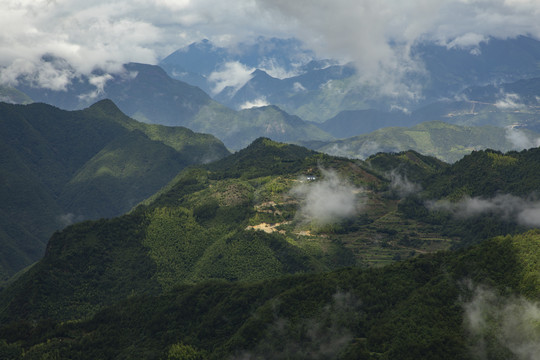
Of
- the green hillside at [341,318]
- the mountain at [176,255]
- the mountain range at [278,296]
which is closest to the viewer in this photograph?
the green hillside at [341,318]

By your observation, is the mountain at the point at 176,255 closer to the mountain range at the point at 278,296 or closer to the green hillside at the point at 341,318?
the mountain range at the point at 278,296

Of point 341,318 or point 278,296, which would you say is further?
point 278,296

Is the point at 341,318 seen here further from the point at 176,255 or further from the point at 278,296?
the point at 176,255

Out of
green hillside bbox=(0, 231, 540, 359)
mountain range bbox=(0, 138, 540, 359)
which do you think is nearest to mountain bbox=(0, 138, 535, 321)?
mountain range bbox=(0, 138, 540, 359)

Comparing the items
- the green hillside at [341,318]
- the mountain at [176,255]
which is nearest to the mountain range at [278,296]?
the green hillside at [341,318]

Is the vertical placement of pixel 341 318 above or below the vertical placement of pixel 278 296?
below

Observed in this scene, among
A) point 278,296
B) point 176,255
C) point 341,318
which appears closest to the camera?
point 341,318

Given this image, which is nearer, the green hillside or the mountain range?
the green hillside

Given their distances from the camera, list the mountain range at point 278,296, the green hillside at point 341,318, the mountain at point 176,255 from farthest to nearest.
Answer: the mountain at point 176,255
the mountain range at point 278,296
the green hillside at point 341,318

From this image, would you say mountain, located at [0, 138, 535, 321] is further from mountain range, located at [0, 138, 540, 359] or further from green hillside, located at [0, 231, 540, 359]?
green hillside, located at [0, 231, 540, 359]

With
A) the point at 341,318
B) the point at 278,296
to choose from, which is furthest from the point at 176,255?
the point at 341,318

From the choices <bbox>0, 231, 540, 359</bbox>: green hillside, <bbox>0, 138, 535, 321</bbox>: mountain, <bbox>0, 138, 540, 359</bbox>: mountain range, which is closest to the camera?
<bbox>0, 231, 540, 359</bbox>: green hillside
